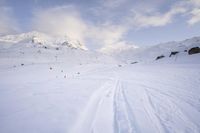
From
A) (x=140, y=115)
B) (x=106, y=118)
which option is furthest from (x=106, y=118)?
(x=140, y=115)

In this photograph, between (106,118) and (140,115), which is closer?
(106,118)

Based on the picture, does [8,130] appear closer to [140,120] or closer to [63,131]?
[63,131]

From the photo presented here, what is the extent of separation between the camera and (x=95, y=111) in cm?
479

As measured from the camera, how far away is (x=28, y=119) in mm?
4098

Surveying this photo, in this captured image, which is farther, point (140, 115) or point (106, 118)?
point (140, 115)

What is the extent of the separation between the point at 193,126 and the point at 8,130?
464 cm

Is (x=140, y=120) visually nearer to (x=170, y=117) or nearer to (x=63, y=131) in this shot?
(x=170, y=117)

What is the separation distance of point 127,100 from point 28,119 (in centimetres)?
365

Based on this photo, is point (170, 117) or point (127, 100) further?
point (127, 100)

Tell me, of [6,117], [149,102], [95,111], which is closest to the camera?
[6,117]

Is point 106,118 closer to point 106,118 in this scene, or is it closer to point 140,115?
point 106,118

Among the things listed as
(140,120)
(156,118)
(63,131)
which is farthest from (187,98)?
(63,131)

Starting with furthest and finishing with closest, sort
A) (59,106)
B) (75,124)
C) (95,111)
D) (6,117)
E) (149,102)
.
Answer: (149,102), (59,106), (95,111), (6,117), (75,124)

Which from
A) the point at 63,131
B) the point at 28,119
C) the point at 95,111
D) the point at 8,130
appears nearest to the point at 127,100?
the point at 95,111
